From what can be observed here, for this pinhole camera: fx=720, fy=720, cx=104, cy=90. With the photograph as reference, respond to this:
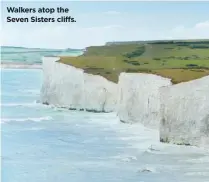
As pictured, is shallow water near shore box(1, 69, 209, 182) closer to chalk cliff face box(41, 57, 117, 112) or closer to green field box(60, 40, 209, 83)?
chalk cliff face box(41, 57, 117, 112)

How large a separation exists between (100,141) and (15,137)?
1.58ft

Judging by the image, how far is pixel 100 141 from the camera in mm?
4090

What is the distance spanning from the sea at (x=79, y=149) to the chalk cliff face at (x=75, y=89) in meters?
0.16

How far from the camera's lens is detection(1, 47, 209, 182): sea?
3900 mm

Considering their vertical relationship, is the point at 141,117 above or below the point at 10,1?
below

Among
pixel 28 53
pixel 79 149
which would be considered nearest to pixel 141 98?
pixel 79 149

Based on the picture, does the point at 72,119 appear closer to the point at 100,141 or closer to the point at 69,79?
the point at 100,141

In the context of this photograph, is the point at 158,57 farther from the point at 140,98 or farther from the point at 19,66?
the point at 19,66

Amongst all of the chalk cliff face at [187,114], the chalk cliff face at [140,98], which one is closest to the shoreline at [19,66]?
the chalk cliff face at [140,98]

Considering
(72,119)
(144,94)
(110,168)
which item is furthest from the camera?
(144,94)

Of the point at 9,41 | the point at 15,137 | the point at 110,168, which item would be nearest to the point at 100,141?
the point at 110,168

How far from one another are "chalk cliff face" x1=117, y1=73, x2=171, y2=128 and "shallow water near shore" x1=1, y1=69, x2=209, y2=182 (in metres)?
0.09

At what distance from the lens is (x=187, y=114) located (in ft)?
13.7

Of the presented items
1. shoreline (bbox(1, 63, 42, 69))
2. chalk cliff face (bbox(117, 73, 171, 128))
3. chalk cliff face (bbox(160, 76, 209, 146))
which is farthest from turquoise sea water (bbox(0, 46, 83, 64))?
chalk cliff face (bbox(160, 76, 209, 146))
